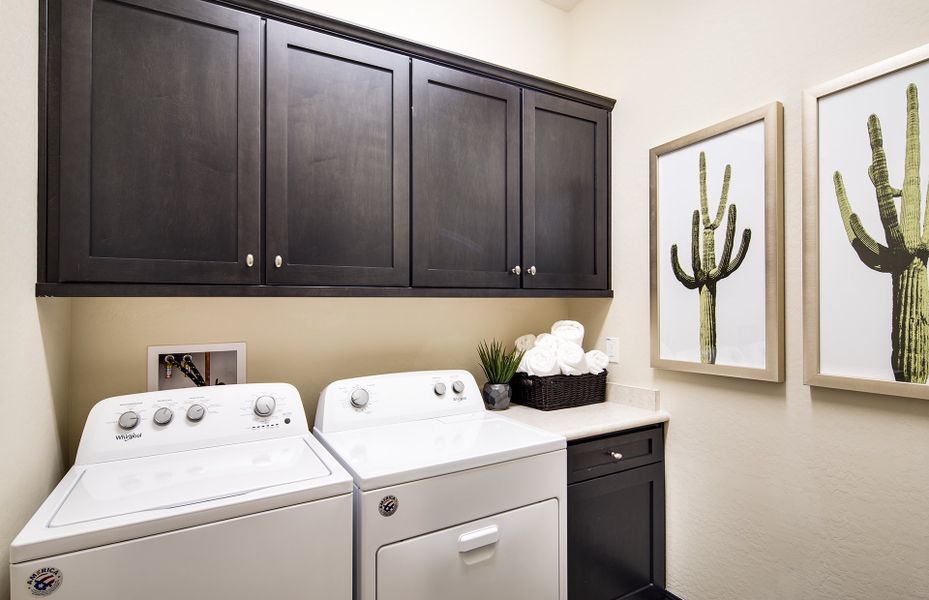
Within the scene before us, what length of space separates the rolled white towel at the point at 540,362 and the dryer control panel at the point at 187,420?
978 millimetres

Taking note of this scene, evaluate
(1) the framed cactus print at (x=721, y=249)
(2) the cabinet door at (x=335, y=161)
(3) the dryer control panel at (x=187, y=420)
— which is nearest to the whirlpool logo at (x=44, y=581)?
(3) the dryer control panel at (x=187, y=420)

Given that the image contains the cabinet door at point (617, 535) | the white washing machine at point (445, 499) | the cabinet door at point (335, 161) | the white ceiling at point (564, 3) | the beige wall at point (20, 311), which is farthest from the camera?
the white ceiling at point (564, 3)

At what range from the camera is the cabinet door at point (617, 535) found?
174cm

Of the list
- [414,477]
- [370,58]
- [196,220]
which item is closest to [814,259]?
[414,477]

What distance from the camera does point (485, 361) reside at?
2.15 meters

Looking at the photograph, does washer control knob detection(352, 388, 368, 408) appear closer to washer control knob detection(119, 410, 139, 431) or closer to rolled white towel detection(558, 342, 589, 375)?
washer control knob detection(119, 410, 139, 431)

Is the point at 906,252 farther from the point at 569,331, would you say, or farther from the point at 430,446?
the point at 430,446

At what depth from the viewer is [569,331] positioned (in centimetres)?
224

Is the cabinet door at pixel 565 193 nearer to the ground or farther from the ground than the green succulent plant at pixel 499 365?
farther from the ground

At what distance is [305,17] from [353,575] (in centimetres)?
165

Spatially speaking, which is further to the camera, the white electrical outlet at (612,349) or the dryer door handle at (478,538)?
the white electrical outlet at (612,349)

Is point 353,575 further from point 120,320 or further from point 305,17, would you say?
point 305,17

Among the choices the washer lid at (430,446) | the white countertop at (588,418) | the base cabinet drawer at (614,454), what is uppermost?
the washer lid at (430,446)

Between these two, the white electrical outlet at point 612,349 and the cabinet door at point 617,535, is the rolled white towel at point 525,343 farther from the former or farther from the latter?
the cabinet door at point 617,535
